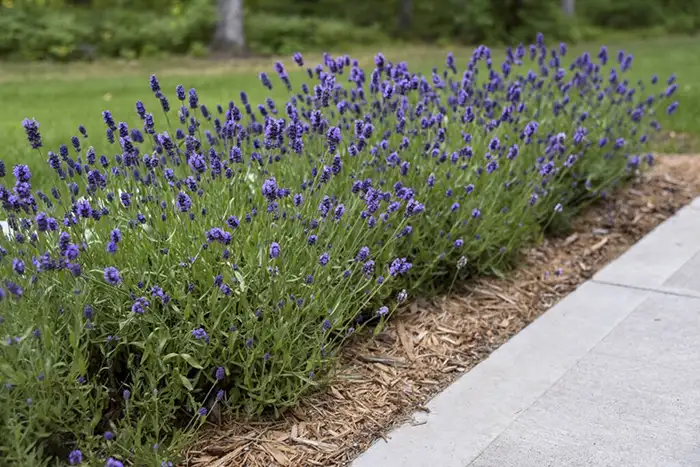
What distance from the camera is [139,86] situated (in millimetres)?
11016

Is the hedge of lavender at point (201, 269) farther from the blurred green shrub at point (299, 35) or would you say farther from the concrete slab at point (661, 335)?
the blurred green shrub at point (299, 35)

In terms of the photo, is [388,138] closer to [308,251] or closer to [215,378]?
[308,251]

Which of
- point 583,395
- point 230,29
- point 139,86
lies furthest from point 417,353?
point 230,29

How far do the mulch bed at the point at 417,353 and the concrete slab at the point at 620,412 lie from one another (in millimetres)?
446

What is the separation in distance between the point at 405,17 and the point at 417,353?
17542 millimetres

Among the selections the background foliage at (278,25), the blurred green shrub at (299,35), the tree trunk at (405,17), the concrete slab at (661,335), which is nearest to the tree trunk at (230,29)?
the background foliage at (278,25)

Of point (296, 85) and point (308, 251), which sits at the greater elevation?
point (308, 251)

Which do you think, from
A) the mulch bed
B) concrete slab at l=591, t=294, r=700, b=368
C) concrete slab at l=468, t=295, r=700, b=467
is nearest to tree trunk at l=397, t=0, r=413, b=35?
the mulch bed

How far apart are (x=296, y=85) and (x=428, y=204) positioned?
22.4ft

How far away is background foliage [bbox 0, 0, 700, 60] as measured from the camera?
15445 mm

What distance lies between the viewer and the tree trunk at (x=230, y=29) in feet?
51.3

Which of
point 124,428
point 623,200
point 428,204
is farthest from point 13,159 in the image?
point 623,200

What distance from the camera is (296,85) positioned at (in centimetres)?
1064

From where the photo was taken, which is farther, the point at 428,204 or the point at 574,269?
the point at 574,269
